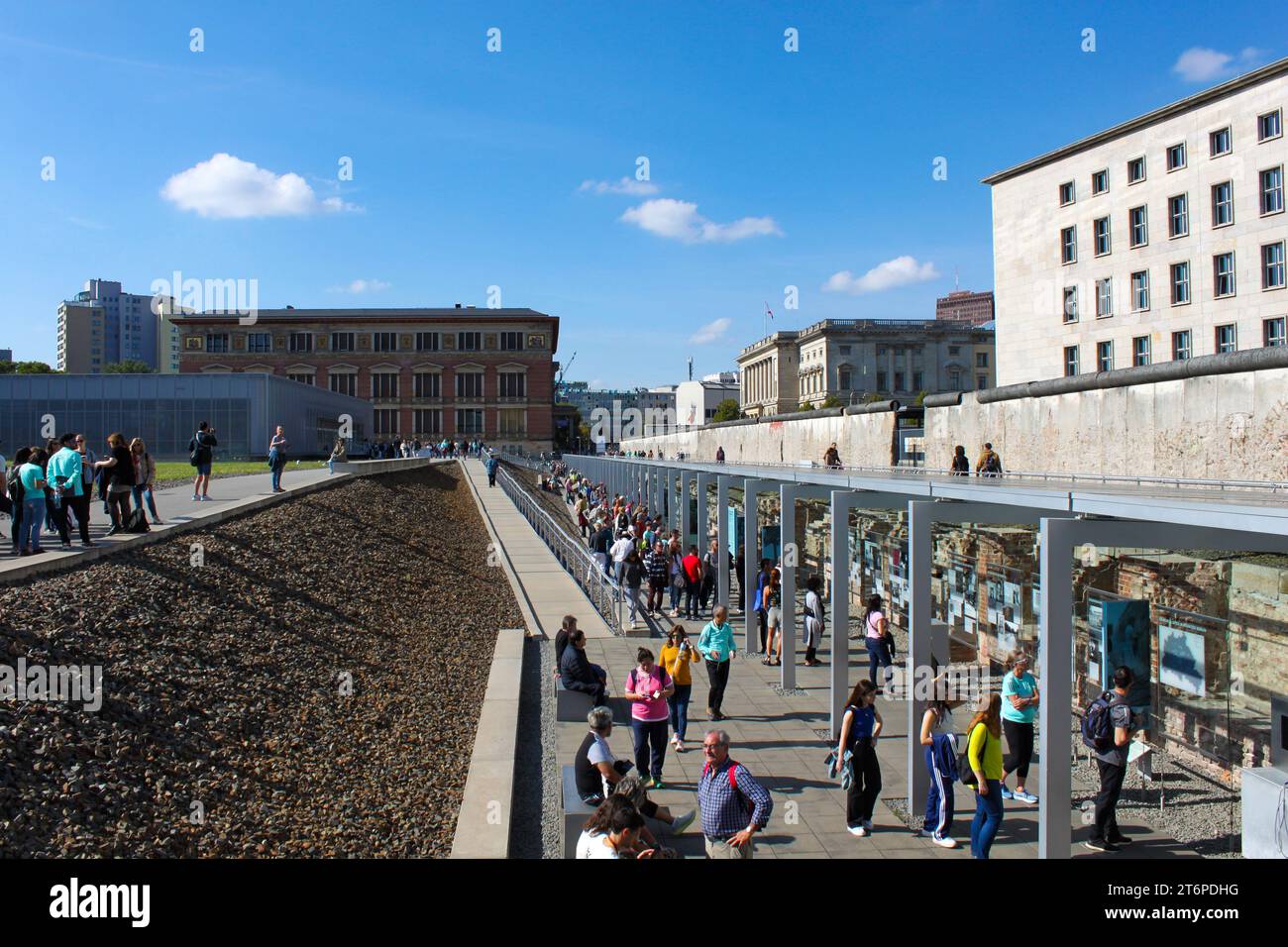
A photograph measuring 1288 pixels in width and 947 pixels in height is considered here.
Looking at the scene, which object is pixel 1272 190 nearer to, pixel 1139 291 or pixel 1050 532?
pixel 1139 291

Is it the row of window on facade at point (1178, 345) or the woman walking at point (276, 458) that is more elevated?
the row of window on facade at point (1178, 345)

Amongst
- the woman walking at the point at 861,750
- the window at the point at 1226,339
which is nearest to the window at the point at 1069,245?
the window at the point at 1226,339

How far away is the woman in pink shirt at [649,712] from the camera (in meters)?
7.80

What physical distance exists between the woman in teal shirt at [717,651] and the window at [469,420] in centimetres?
9263

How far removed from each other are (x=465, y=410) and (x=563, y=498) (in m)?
60.5

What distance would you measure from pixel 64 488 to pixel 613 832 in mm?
10775

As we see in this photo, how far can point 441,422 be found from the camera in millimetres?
100438

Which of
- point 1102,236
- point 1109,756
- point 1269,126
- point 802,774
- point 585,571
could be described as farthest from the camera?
point 1102,236

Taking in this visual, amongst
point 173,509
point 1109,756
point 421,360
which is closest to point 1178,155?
point 1109,756

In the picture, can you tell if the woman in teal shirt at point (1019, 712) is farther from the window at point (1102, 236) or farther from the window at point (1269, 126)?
the window at point (1102, 236)

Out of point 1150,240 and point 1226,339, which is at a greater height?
point 1150,240

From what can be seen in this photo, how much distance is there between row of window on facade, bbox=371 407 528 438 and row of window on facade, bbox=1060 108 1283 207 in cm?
7387

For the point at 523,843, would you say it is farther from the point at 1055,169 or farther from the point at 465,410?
the point at 465,410
